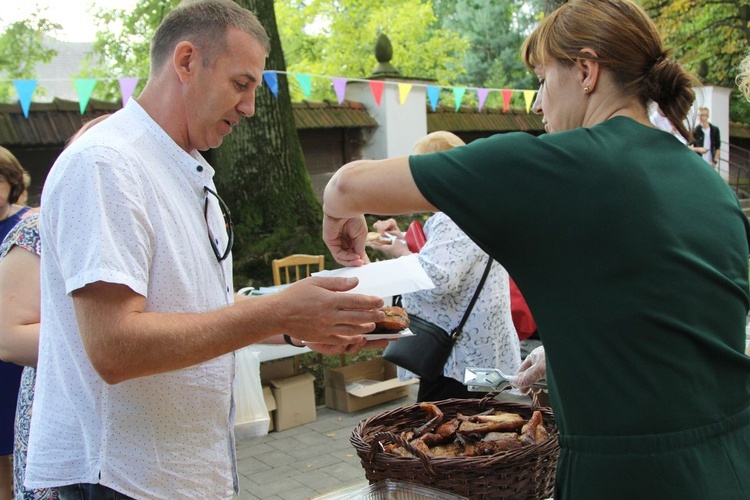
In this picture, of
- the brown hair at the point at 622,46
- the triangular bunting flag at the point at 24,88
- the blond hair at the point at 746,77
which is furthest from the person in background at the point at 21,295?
the triangular bunting flag at the point at 24,88

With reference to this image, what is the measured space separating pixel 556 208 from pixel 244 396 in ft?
12.8

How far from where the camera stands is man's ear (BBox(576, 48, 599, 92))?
1519mm

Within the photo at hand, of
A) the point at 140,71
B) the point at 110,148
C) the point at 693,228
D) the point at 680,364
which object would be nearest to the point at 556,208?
the point at 693,228

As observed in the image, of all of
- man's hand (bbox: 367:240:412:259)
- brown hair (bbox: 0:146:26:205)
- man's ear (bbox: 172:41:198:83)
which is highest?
man's ear (bbox: 172:41:198:83)

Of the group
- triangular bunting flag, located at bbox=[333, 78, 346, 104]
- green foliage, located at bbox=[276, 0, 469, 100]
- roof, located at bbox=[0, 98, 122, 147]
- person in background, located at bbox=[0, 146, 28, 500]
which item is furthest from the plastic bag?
green foliage, located at bbox=[276, 0, 469, 100]

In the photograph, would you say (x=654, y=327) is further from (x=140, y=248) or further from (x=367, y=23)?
(x=367, y=23)

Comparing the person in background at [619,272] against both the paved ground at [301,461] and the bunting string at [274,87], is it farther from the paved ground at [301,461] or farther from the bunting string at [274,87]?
the bunting string at [274,87]

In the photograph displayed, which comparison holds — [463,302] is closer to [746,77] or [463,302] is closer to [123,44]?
[746,77]

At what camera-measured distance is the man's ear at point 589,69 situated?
152 centimetres

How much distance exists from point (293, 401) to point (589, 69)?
16.4 feet

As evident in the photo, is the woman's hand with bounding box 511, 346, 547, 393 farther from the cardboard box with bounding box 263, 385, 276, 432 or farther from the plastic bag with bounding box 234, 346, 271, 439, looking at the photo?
the cardboard box with bounding box 263, 385, 276, 432

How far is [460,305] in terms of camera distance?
12.3 ft

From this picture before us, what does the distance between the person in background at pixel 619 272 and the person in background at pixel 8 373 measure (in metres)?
2.50

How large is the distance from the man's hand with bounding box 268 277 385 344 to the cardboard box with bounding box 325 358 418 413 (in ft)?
15.2
